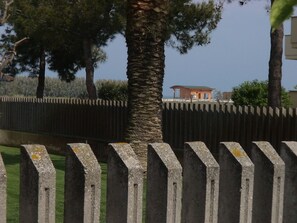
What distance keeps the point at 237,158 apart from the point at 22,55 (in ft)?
129

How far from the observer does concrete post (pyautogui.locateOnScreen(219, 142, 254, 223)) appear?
298 centimetres

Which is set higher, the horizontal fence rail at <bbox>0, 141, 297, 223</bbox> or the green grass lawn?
the horizontal fence rail at <bbox>0, 141, 297, 223</bbox>

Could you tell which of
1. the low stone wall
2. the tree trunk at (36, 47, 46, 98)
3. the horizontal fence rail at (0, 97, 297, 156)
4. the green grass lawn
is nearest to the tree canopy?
the green grass lawn

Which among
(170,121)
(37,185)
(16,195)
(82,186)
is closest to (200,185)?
(82,186)

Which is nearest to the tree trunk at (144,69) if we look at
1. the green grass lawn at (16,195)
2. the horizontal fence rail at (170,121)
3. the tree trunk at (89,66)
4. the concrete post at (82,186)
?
the green grass lawn at (16,195)

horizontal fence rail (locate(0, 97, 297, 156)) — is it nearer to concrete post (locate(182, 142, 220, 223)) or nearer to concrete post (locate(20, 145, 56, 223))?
concrete post (locate(182, 142, 220, 223))

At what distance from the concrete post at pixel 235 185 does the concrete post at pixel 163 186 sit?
1.05ft

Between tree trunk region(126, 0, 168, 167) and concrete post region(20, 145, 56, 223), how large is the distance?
9.03m

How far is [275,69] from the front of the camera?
765 inches

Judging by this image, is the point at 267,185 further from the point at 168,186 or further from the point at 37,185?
the point at 37,185

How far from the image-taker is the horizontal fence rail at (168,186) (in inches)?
101

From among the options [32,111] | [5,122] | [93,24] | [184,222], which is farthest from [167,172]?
[93,24]

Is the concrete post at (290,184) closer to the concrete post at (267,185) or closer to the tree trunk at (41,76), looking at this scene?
the concrete post at (267,185)

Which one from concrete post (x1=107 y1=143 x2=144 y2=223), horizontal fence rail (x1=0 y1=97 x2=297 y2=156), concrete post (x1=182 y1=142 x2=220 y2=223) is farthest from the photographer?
horizontal fence rail (x1=0 y1=97 x2=297 y2=156)
